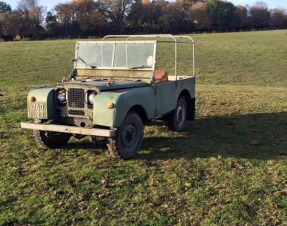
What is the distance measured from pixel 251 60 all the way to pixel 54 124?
23.5 metres

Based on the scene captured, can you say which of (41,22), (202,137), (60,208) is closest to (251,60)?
(202,137)

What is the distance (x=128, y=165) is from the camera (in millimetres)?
6055

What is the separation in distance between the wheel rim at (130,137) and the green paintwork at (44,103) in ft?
3.97

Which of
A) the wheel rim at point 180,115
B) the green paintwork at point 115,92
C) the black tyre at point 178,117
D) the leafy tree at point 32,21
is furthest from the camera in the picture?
the leafy tree at point 32,21

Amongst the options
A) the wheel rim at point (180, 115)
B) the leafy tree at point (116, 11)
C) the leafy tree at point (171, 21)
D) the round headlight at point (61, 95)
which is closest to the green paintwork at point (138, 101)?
the wheel rim at point (180, 115)

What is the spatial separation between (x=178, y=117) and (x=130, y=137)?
222 centimetres

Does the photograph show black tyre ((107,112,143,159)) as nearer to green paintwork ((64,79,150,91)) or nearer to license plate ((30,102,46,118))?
green paintwork ((64,79,150,91))

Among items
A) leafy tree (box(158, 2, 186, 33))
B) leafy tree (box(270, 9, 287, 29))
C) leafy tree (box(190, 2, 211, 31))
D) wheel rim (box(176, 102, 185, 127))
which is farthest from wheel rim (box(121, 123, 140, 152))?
leafy tree (box(270, 9, 287, 29))

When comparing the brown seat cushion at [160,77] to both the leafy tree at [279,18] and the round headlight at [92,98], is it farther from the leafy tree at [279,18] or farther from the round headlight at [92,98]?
the leafy tree at [279,18]

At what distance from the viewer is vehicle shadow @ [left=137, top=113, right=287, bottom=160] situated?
266 inches

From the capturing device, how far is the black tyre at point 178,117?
816cm

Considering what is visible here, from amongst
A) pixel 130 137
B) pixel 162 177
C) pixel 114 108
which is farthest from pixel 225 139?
pixel 114 108

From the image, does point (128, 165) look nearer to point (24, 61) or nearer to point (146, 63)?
point (146, 63)

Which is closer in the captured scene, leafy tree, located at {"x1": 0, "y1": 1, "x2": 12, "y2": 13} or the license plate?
the license plate
